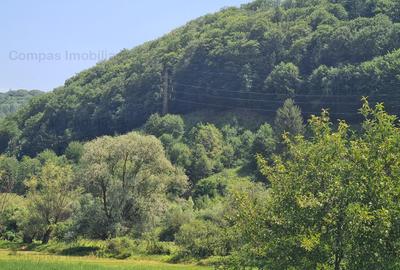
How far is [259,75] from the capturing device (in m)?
162

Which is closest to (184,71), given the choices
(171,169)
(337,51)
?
(337,51)

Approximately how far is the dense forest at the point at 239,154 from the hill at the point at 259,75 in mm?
443

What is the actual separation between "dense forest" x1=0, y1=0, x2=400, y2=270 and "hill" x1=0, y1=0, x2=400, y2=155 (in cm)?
44

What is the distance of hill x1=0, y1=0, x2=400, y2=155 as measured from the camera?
5418 inches

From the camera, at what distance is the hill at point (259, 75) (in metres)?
138

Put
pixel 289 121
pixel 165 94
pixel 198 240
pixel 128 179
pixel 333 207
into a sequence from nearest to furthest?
pixel 333 207
pixel 198 240
pixel 128 179
pixel 289 121
pixel 165 94

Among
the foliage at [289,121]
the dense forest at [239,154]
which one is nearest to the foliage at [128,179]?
the dense forest at [239,154]

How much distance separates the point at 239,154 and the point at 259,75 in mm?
36010

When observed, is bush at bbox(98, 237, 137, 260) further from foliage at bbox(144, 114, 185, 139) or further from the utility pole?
the utility pole

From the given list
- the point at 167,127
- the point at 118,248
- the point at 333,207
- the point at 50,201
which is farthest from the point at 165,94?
the point at 333,207

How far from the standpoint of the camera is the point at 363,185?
1453 centimetres

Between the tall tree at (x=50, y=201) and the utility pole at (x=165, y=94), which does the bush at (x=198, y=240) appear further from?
the utility pole at (x=165, y=94)

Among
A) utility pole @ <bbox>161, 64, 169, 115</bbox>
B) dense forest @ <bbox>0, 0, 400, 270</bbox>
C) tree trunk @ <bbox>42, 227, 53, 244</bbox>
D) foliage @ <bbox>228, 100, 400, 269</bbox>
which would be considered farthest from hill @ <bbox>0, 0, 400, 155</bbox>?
foliage @ <bbox>228, 100, 400, 269</bbox>

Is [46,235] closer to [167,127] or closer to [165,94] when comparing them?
[167,127]
